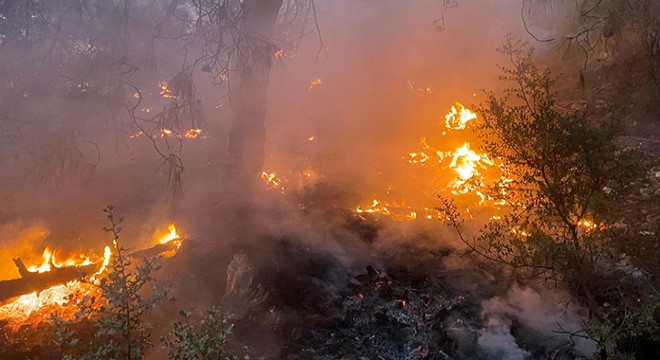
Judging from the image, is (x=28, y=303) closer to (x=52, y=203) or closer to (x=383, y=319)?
(x=52, y=203)

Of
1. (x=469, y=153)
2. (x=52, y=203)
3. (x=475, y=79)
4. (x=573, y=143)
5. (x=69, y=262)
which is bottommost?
(x=69, y=262)

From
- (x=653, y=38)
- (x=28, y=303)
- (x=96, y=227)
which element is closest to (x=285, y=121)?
(x=96, y=227)

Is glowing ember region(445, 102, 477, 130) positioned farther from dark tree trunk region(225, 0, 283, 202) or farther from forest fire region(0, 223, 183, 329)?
forest fire region(0, 223, 183, 329)

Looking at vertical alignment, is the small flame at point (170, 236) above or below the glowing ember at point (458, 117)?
below

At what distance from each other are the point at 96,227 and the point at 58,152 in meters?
1.33

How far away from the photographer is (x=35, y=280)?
5168 millimetres

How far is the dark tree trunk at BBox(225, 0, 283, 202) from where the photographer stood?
18.4 ft

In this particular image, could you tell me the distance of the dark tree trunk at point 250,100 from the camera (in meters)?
5.61

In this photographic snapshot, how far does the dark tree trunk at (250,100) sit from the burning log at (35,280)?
231 centimetres

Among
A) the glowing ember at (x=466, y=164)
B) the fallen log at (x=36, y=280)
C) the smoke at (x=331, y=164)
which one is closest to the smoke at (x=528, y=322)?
the smoke at (x=331, y=164)

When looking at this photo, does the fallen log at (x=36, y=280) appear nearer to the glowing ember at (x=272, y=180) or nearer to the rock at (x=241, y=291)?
the rock at (x=241, y=291)

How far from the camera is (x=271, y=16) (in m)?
5.93

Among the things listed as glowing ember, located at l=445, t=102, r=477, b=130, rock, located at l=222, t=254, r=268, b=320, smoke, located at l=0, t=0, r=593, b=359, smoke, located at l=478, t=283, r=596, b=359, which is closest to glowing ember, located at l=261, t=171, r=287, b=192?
smoke, located at l=0, t=0, r=593, b=359

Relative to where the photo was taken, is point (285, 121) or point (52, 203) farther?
point (285, 121)
